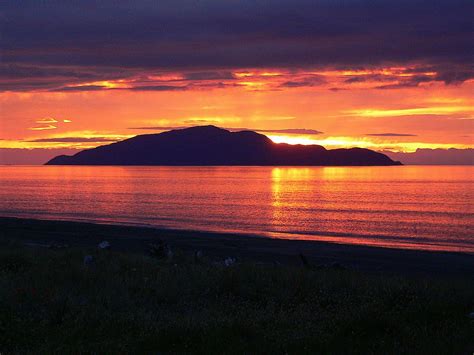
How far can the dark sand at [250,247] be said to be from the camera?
81.8ft

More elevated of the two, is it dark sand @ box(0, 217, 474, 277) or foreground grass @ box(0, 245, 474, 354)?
foreground grass @ box(0, 245, 474, 354)

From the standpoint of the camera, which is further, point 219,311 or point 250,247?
point 250,247

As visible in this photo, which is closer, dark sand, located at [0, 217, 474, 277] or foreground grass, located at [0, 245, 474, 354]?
foreground grass, located at [0, 245, 474, 354]

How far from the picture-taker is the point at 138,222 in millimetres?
47562

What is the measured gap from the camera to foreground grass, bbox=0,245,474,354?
9.07 m

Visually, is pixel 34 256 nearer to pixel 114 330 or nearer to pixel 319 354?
pixel 114 330

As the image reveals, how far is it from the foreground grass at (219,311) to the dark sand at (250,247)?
9083 millimetres

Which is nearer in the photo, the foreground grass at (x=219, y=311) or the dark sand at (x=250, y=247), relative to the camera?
the foreground grass at (x=219, y=311)

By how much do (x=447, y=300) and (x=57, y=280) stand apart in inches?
368

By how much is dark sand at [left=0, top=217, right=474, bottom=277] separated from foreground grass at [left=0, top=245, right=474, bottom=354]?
9083mm

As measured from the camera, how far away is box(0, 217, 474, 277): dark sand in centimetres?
2492

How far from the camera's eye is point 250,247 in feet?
101

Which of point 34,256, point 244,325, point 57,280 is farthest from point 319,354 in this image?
point 34,256

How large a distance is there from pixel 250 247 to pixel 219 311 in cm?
1891
